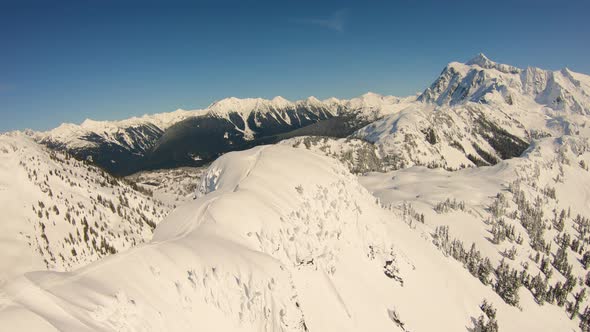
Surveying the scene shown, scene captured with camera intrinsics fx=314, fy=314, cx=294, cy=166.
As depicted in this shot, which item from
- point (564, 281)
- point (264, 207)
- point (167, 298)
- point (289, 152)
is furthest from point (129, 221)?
point (564, 281)

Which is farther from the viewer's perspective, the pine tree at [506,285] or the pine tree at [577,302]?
the pine tree at [577,302]

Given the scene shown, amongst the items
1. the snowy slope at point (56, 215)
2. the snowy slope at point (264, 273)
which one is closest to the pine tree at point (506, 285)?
the snowy slope at point (264, 273)

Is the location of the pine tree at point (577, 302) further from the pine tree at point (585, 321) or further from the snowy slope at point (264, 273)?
the snowy slope at point (264, 273)

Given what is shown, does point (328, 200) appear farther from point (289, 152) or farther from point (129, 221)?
point (129, 221)

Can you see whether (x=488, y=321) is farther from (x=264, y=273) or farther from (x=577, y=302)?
(x=577, y=302)

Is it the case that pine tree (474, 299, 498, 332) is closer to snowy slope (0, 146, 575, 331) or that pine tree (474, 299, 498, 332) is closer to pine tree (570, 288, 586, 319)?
snowy slope (0, 146, 575, 331)

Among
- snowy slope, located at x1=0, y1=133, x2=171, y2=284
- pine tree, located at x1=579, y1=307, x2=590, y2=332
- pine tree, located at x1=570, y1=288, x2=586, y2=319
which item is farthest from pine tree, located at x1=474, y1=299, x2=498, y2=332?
snowy slope, located at x1=0, y1=133, x2=171, y2=284

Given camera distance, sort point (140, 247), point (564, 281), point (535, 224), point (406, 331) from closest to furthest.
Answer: point (140, 247)
point (406, 331)
point (564, 281)
point (535, 224)
